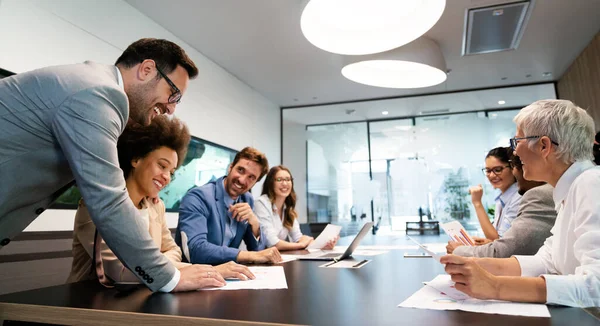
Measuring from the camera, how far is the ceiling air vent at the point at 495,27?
3.66 meters

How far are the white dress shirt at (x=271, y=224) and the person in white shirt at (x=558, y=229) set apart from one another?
5.73 feet

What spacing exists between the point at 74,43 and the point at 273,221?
2.32 meters

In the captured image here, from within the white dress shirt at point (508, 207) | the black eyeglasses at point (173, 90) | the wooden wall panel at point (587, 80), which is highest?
the wooden wall panel at point (587, 80)

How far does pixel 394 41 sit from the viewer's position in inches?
91.0

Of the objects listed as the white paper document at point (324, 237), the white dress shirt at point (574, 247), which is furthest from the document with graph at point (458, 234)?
the white dress shirt at point (574, 247)

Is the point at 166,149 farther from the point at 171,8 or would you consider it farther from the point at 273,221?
the point at 171,8

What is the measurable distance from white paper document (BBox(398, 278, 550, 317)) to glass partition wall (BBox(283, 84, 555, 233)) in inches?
241

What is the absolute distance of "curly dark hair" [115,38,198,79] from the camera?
4.19 ft

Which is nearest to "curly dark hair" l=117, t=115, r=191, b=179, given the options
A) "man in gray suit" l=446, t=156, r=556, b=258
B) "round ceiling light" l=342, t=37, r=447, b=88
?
"man in gray suit" l=446, t=156, r=556, b=258

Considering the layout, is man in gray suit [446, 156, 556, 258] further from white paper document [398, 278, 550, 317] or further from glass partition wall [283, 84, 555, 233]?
glass partition wall [283, 84, 555, 233]

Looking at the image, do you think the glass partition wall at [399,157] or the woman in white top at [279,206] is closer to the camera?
the woman in white top at [279,206]

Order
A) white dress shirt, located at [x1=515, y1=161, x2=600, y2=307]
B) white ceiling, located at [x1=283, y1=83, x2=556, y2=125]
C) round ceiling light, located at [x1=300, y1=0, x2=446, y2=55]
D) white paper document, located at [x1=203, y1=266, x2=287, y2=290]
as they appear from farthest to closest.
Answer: white ceiling, located at [x1=283, y1=83, x2=556, y2=125]
round ceiling light, located at [x1=300, y1=0, x2=446, y2=55]
white paper document, located at [x1=203, y1=266, x2=287, y2=290]
white dress shirt, located at [x1=515, y1=161, x2=600, y2=307]

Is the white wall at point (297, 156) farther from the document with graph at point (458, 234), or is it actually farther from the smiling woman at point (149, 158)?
the smiling woman at point (149, 158)

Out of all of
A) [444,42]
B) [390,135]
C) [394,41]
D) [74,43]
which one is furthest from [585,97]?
Result: [74,43]
